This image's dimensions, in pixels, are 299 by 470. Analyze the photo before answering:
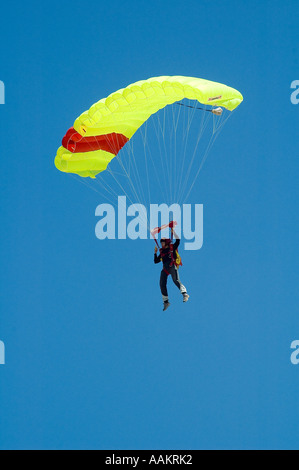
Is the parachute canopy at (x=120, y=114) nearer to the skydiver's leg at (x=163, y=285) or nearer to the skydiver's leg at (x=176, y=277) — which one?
the skydiver's leg at (x=163, y=285)

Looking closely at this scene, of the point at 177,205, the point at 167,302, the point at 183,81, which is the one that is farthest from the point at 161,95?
the point at 167,302

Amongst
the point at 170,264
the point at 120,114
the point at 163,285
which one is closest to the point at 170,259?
the point at 170,264

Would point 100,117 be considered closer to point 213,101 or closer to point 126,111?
point 126,111

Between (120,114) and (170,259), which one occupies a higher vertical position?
(120,114)

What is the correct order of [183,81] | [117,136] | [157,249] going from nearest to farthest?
[183,81]
[157,249]
[117,136]

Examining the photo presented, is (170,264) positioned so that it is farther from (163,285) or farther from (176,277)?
(163,285)

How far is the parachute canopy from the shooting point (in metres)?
20.1

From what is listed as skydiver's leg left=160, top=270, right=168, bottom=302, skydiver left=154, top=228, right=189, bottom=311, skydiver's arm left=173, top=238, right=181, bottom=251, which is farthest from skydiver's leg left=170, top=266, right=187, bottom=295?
skydiver's arm left=173, top=238, right=181, bottom=251

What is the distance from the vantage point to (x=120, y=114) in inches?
858

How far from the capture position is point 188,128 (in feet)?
68.2

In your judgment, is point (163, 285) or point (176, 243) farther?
point (163, 285)

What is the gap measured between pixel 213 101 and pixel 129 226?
12.7 ft

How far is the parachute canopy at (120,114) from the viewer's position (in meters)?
20.1
